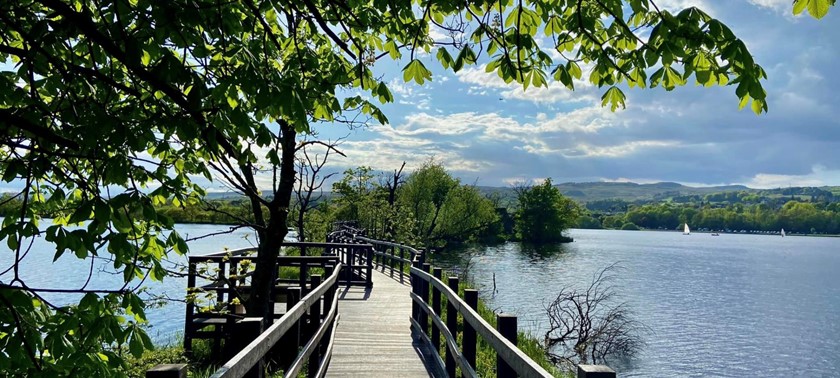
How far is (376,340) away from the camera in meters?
8.41

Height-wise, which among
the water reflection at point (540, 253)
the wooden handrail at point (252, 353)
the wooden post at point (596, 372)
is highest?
the wooden post at point (596, 372)

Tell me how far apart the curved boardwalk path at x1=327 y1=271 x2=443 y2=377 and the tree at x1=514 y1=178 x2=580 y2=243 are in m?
78.7

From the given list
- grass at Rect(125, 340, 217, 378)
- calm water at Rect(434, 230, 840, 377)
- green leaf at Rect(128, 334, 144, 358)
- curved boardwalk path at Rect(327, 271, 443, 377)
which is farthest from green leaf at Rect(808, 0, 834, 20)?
calm water at Rect(434, 230, 840, 377)

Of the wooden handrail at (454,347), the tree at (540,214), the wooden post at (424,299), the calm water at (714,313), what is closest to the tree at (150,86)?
the wooden handrail at (454,347)

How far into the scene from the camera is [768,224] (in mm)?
199750

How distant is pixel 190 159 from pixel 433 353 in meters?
3.72

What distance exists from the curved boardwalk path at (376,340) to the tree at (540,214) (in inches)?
3099

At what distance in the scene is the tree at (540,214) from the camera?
3558 inches

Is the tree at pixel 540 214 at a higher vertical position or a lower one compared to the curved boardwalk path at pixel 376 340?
higher

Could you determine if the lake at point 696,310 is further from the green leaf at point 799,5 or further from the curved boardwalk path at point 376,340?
the green leaf at point 799,5

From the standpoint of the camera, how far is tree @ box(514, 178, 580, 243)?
90.4m

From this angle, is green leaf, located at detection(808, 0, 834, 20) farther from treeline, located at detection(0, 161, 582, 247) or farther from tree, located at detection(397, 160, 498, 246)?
tree, located at detection(397, 160, 498, 246)

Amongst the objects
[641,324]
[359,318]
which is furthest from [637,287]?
[359,318]

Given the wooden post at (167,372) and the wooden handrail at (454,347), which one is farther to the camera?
the wooden handrail at (454,347)
